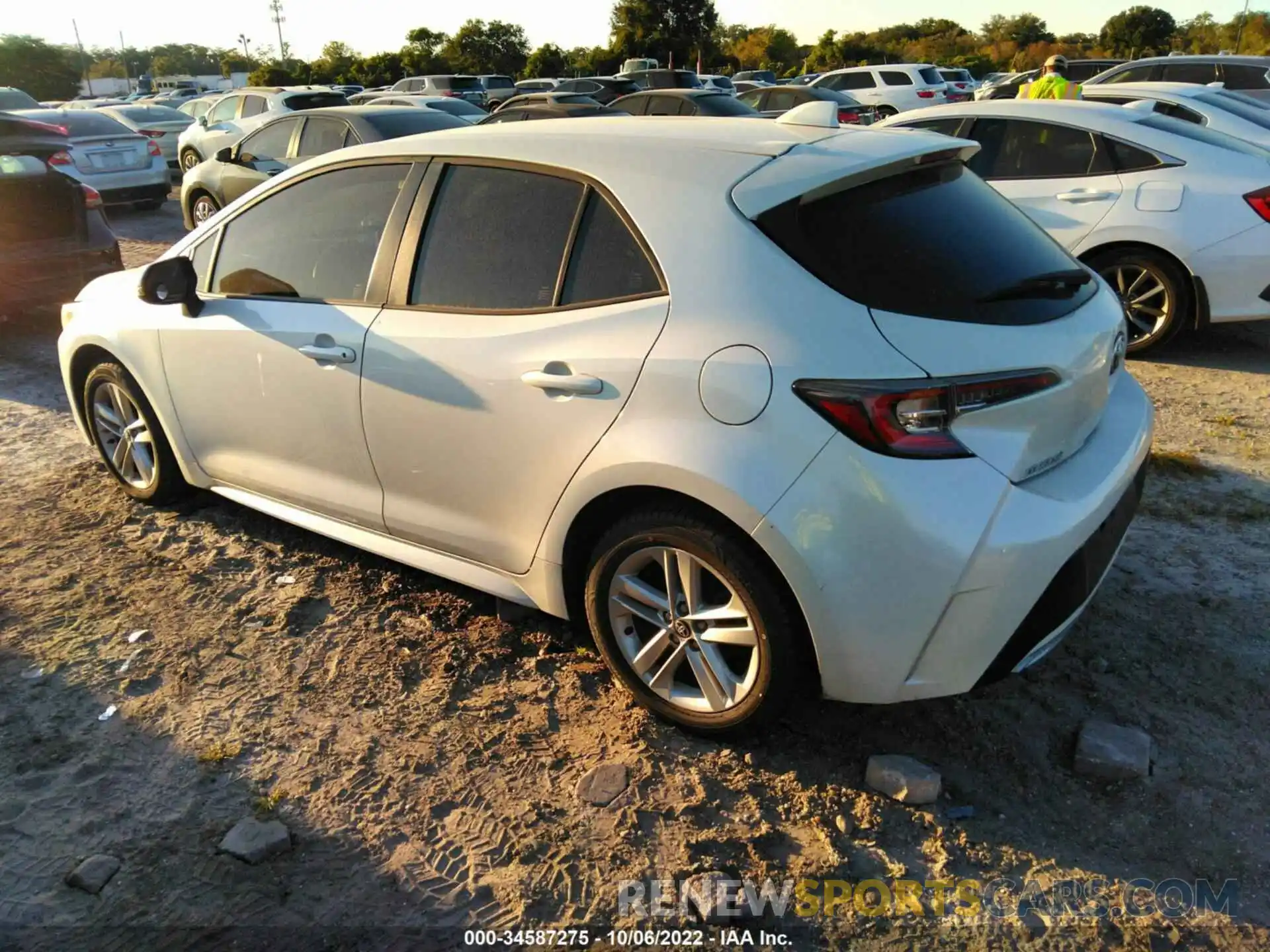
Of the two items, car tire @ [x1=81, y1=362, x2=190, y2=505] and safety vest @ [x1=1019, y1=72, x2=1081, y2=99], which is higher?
safety vest @ [x1=1019, y1=72, x2=1081, y2=99]

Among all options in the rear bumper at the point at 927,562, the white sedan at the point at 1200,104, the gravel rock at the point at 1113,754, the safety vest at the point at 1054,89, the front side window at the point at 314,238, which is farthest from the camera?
the safety vest at the point at 1054,89

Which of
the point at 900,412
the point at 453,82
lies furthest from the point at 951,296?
the point at 453,82

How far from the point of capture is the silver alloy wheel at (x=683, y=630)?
9.31ft

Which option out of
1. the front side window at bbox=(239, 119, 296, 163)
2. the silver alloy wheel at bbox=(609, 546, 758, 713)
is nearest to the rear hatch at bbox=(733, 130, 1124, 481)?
the silver alloy wheel at bbox=(609, 546, 758, 713)

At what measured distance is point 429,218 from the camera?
342 cm

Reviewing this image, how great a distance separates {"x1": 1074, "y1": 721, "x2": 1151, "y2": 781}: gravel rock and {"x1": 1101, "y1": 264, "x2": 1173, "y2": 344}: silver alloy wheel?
14.5 ft

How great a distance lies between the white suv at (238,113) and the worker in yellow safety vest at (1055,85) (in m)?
10.7

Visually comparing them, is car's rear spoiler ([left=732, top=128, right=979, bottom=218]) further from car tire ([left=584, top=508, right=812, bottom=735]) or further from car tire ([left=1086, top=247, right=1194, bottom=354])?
car tire ([left=1086, top=247, right=1194, bottom=354])

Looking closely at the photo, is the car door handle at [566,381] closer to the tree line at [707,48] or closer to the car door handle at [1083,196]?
the car door handle at [1083,196]

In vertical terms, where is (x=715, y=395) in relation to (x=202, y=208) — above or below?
above

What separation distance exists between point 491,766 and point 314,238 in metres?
2.06

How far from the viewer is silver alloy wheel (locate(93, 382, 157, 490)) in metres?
4.62

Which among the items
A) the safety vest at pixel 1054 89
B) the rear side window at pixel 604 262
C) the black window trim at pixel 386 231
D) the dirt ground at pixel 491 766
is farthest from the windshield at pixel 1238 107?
the black window trim at pixel 386 231

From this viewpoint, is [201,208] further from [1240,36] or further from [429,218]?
[1240,36]
